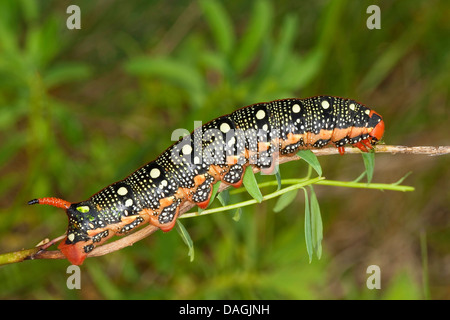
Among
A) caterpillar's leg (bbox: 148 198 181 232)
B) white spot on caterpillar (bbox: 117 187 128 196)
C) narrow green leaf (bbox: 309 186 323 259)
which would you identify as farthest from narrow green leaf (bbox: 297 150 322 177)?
white spot on caterpillar (bbox: 117 187 128 196)

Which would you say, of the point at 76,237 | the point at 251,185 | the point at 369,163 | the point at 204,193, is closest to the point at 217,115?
the point at 204,193

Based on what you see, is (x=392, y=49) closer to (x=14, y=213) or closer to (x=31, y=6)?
(x=31, y=6)

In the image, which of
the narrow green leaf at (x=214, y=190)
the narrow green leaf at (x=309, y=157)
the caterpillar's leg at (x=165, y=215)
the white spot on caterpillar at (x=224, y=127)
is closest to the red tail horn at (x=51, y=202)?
the caterpillar's leg at (x=165, y=215)

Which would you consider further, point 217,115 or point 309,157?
point 217,115

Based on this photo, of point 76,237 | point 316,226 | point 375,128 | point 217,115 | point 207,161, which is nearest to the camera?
point 76,237

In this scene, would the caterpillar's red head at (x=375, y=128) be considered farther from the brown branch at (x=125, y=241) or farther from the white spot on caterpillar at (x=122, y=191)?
the white spot on caterpillar at (x=122, y=191)

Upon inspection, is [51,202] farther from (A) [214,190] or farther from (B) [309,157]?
(B) [309,157]

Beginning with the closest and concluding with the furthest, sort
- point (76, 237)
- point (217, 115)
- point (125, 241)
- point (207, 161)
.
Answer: point (125, 241) → point (76, 237) → point (207, 161) → point (217, 115)

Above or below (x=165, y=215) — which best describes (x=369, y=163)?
above
